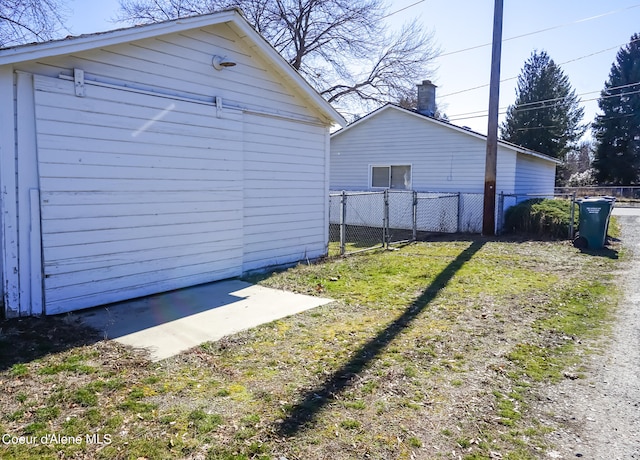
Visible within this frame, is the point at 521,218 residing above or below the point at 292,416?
above

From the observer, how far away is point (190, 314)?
5.34 metres

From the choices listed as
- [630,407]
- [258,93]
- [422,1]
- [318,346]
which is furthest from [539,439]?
[422,1]

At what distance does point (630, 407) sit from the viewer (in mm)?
3203

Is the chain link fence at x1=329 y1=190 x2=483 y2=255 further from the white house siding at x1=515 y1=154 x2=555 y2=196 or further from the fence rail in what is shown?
the fence rail

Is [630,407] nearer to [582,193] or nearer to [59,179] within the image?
[59,179]

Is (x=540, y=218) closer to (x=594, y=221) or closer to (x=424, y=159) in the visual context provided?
(x=594, y=221)

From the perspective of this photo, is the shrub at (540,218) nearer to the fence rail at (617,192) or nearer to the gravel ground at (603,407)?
the gravel ground at (603,407)

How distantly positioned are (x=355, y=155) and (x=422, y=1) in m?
6.13

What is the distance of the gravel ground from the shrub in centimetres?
860

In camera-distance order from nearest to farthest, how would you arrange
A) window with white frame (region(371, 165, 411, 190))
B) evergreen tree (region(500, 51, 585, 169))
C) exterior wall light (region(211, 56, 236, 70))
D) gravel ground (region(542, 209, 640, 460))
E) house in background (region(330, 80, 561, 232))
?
gravel ground (region(542, 209, 640, 460)) → exterior wall light (region(211, 56, 236, 70)) → house in background (region(330, 80, 561, 232)) → window with white frame (region(371, 165, 411, 190)) → evergreen tree (region(500, 51, 585, 169))

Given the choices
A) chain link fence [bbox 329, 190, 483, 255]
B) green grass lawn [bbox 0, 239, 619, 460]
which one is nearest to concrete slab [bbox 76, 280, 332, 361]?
green grass lawn [bbox 0, 239, 619, 460]

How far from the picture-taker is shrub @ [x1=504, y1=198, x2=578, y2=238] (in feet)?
41.1

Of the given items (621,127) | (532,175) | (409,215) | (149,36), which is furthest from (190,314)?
(621,127)

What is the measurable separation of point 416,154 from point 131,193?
12.6 m
